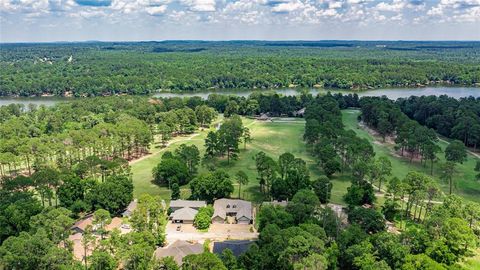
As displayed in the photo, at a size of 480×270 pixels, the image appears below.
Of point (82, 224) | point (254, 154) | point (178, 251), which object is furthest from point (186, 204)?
point (254, 154)

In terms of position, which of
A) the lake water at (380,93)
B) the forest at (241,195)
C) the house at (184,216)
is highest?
the lake water at (380,93)

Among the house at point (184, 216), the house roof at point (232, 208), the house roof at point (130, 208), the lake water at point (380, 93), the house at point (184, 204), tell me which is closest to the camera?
the house at point (184, 216)

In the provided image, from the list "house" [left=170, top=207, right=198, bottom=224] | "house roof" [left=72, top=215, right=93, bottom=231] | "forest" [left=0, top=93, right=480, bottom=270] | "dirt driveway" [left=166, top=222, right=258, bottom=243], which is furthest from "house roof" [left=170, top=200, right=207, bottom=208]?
"house roof" [left=72, top=215, right=93, bottom=231]

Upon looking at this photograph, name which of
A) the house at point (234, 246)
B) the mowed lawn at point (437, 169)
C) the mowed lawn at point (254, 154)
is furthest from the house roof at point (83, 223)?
the mowed lawn at point (437, 169)

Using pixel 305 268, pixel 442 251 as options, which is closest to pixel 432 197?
pixel 442 251

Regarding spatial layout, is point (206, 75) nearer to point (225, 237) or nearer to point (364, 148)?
point (364, 148)

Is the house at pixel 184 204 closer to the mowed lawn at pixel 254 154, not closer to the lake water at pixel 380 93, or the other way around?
the mowed lawn at pixel 254 154

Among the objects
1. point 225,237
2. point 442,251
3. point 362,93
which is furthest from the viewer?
point 362,93
